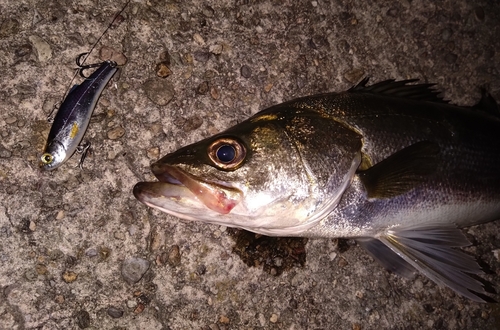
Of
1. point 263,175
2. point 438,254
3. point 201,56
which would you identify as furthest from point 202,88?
point 438,254

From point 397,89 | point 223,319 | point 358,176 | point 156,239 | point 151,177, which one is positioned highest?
point 397,89

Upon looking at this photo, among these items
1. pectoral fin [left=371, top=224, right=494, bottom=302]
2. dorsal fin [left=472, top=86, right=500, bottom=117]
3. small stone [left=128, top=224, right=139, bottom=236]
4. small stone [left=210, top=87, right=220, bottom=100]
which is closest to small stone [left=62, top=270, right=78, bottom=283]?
small stone [left=128, top=224, right=139, bottom=236]

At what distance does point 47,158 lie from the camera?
83.7 inches

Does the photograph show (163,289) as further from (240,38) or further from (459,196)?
(459,196)

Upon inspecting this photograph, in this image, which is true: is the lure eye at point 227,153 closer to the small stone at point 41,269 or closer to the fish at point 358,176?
the fish at point 358,176

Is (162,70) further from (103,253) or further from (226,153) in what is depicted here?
(103,253)

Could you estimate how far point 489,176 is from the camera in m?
2.50

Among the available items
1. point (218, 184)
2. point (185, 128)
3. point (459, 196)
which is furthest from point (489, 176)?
point (185, 128)

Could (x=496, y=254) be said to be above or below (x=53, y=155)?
below

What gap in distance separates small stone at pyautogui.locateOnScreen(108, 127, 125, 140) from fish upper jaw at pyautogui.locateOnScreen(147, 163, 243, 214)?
0.55m

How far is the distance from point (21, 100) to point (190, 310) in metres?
1.52

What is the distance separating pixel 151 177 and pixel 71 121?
1.72ft

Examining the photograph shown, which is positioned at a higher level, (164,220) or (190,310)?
(164,220)

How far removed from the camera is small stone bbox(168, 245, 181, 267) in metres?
2.39
